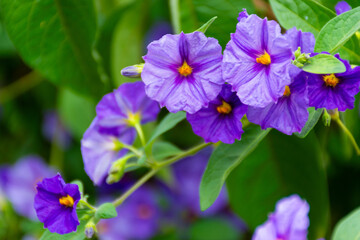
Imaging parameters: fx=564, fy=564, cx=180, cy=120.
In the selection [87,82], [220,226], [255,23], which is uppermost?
[255,23]

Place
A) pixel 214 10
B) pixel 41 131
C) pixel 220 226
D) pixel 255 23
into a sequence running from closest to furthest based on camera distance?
pixel 255 23, pixel 214 10, pixel 220 226, pixel 41 131

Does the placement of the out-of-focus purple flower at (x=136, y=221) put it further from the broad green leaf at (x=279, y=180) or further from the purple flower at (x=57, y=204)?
the purple flower at (x=57, y=204)

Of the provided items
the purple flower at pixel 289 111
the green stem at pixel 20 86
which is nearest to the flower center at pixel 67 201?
the purple flower at pixel 289 111

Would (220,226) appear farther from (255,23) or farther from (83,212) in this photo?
(255,23)

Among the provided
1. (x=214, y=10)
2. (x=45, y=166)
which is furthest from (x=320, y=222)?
(x=45, y=166)

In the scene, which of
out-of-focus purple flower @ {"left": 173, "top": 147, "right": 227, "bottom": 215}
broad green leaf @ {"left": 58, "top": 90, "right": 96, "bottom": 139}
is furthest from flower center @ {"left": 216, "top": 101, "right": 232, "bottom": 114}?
out-of-focus purple flower @ {"left": 173, "top": 147, "right": 227, "bottom": 215}

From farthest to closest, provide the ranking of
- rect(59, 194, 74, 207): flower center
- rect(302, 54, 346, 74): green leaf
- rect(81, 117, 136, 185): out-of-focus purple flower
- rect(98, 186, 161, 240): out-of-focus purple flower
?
rect(98, 186, 161, 240): out-of-focus purple flower, rect(81, 117, 136, 185): out-of-focus purple flower, rect(59, 194, 74, 207): flower center, rect(302, 54, 346, 74): green leaf

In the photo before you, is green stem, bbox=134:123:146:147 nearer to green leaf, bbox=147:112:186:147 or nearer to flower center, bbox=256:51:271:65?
green leaf, bbox=147:112:186:147
